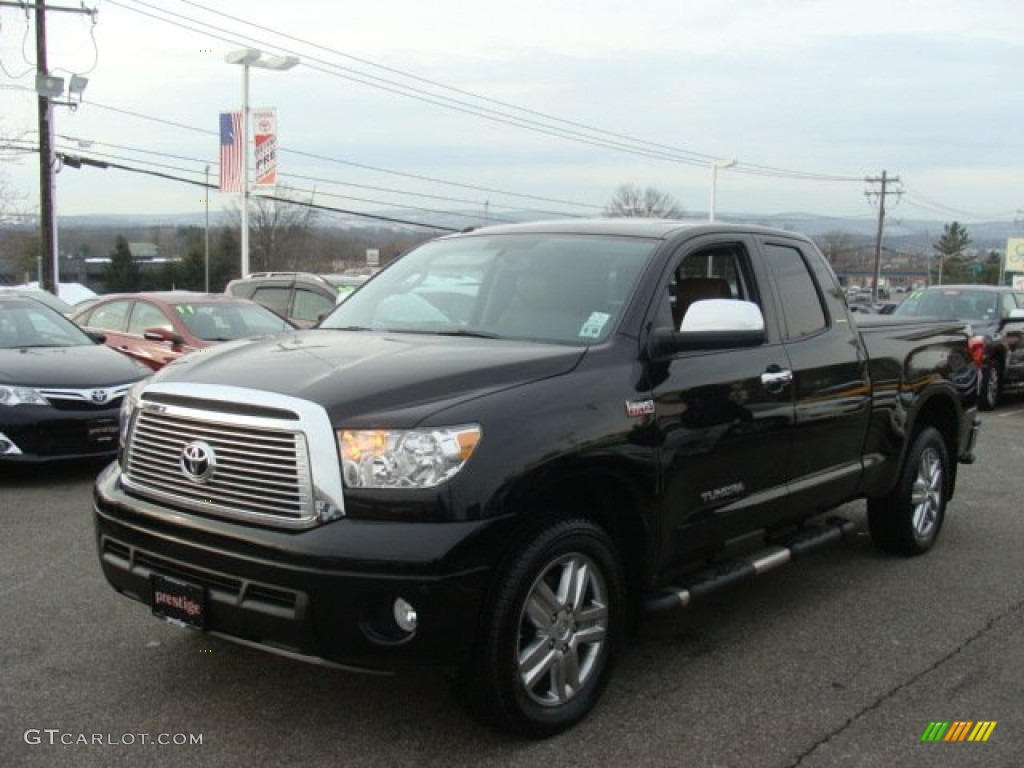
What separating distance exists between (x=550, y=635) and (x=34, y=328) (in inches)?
282

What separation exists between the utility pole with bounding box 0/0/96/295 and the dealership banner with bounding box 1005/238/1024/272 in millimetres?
47355

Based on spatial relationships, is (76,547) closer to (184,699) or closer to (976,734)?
(184,699)

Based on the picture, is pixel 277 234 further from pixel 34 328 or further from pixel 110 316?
pixel 34 328

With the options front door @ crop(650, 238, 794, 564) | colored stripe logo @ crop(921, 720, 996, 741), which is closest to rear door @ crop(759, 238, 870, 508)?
front door @ crop(650, 238, 794, 564)

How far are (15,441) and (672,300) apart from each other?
17.8ft

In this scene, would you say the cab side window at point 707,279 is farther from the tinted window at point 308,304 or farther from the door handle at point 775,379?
the tinted window at point 308,304

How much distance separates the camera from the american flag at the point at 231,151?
939 inches

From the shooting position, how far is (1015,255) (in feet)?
180

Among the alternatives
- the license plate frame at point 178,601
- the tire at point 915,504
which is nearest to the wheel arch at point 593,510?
the license plate frame at point 178,601

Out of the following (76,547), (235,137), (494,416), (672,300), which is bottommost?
(76,547)

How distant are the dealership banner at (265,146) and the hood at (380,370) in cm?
2110

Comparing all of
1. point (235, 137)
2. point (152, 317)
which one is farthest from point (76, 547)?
point (235, 137)

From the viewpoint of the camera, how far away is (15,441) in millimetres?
7383

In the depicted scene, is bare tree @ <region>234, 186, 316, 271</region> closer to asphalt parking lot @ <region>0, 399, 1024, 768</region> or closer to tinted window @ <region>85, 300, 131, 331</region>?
tinted window @ <region>85, 300, 131, 331</region>
